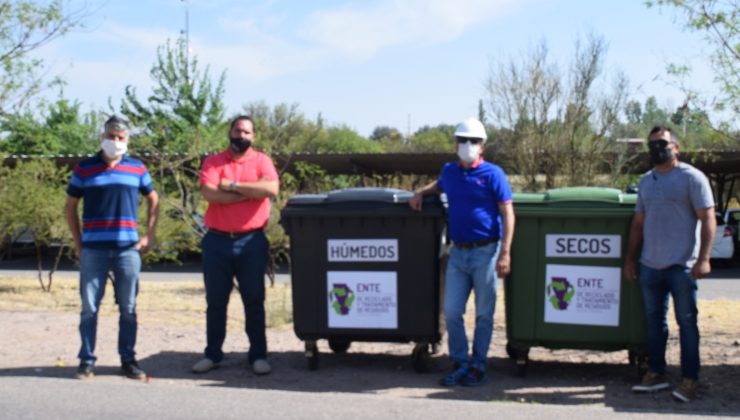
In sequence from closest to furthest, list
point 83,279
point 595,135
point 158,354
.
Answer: point 83,279, point 158,354, point 595,135

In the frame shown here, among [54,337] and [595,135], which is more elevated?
[595,135]

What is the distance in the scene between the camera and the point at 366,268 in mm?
6793

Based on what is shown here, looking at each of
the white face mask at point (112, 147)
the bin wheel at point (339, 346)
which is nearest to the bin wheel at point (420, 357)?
the bin wheel at point (339, 346)

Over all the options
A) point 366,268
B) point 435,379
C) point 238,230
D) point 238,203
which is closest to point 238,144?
point 238,203

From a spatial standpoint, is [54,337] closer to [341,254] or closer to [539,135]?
[341,254]

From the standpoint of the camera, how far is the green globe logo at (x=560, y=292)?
6543 mm

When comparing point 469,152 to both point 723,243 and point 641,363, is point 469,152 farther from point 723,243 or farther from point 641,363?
point 723,243

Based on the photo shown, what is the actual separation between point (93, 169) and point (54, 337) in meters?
2.55

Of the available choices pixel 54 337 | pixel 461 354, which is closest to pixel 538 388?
pixel 461 354

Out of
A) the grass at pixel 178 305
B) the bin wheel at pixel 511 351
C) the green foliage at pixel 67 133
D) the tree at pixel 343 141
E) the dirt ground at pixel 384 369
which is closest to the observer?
the dirt ground at pixel 384 369

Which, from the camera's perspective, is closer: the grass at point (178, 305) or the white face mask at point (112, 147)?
the white face mask at point (112, 147)

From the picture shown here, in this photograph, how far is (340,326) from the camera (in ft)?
22.3

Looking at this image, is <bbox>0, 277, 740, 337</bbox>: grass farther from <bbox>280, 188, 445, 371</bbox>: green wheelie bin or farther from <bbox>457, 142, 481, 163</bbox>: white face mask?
<bbox>457, 142, 481, 163</bbox>: white face mask

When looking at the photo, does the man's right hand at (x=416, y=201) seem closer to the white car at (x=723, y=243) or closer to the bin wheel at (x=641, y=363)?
the bin wheel at (x=641, y=363)
